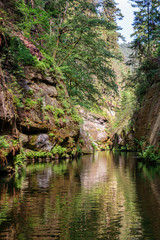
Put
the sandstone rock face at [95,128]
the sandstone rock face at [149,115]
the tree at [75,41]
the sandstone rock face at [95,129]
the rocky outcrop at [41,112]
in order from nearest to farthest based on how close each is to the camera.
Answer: the rocky outcrop at [41,112] < the sandstone rock face at [149,115] < the tree at [75,41] < the sandstone rock face at [95,129] < the sandstone rock face at [95,128]

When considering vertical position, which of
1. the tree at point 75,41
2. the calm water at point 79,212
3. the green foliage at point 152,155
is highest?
the tree at point 75,41

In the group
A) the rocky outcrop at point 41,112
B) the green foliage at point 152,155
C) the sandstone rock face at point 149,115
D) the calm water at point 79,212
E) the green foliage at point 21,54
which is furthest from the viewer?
the sandstone rock face at point 149,115

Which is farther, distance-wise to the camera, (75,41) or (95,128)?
(95,128)

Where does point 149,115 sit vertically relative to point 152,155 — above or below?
above

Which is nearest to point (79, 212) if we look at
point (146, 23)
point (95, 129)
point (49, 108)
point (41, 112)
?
point (41, 112)

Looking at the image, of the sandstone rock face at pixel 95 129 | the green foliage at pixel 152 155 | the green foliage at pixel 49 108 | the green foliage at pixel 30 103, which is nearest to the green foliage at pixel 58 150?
Answer: the green foliage at pixel 49 108

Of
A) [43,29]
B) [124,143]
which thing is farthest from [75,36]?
[124,143]

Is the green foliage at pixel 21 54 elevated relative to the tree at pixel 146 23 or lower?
lower

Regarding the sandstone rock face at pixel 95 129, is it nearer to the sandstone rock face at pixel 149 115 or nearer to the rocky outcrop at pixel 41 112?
the sandstone rock face at pixel 149 115

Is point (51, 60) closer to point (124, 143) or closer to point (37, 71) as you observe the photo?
point (37, 71)

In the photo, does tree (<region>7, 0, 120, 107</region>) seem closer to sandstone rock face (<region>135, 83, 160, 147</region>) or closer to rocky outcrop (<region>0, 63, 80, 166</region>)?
rocky outcrop (<region>0, 63, 80, 166</region>)

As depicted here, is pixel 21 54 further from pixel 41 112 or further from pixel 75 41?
pixel 75 41

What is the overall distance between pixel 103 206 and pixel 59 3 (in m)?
17.7

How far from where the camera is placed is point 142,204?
391 cm
